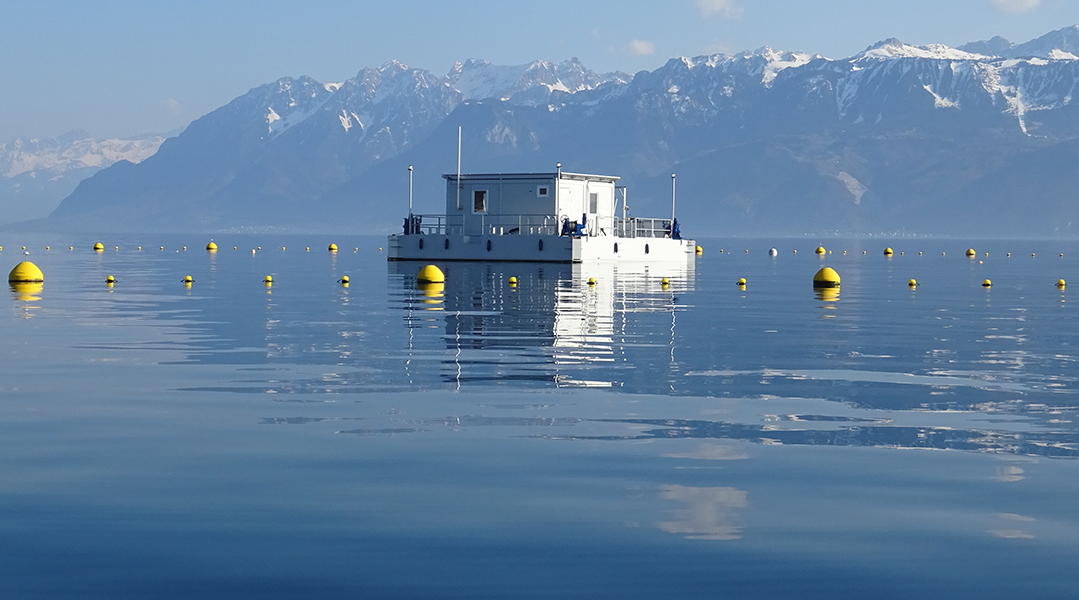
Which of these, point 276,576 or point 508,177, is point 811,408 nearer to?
point 276,576

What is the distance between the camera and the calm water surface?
32.1 feet

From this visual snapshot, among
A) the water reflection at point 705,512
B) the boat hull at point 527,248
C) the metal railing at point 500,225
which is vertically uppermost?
the metal railing at point 500,225

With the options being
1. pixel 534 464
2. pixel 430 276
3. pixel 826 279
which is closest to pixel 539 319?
pixel 430 276

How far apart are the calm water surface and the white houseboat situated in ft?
167

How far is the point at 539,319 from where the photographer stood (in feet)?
115

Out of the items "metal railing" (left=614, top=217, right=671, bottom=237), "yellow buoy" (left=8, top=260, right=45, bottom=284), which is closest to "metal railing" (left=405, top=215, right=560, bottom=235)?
"metal railing" (left=614, top=217, right=671, bottom=237)

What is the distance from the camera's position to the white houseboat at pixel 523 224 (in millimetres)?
81875

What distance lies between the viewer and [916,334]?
31812 millimetres

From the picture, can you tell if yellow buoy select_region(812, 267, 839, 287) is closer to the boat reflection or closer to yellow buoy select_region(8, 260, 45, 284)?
the boat reflection

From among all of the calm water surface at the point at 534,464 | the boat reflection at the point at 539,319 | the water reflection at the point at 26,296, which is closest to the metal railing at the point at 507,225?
the boat reflection at the point at 539,319

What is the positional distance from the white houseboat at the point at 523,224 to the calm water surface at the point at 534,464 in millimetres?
50791

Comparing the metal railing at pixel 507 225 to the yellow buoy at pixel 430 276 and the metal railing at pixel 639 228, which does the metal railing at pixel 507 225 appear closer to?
the metal railing at pixel 639 228

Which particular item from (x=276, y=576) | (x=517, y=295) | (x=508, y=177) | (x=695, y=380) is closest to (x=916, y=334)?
(x=695, y=380)

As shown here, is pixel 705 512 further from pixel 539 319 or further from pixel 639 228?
pixel 639 228
